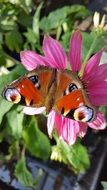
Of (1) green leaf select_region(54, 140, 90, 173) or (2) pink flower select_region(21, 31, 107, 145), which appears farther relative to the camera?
(1) green leaf select_region(54, 140, 90, 173)

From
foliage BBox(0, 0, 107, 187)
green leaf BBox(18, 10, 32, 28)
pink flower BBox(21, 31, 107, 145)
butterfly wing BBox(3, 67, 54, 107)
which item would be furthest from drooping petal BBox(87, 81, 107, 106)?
green leaf BBox(18, 10, 32, 28)

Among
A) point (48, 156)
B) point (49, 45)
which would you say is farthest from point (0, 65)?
point (49, 45)

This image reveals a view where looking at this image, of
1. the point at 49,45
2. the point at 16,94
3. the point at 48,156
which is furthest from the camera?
the point at 48,156

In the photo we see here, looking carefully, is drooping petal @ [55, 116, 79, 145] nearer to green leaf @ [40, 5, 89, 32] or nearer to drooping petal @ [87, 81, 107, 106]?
drooping petal @ [87, 81, 107, 106]

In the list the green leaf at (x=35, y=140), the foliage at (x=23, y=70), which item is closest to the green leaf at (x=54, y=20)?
the foliage at (x=23, y=70)

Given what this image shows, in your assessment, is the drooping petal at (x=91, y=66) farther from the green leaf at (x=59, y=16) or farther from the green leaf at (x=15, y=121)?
the green leaf at (x=59, y=16)

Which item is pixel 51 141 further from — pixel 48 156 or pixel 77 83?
pixel 77 83
